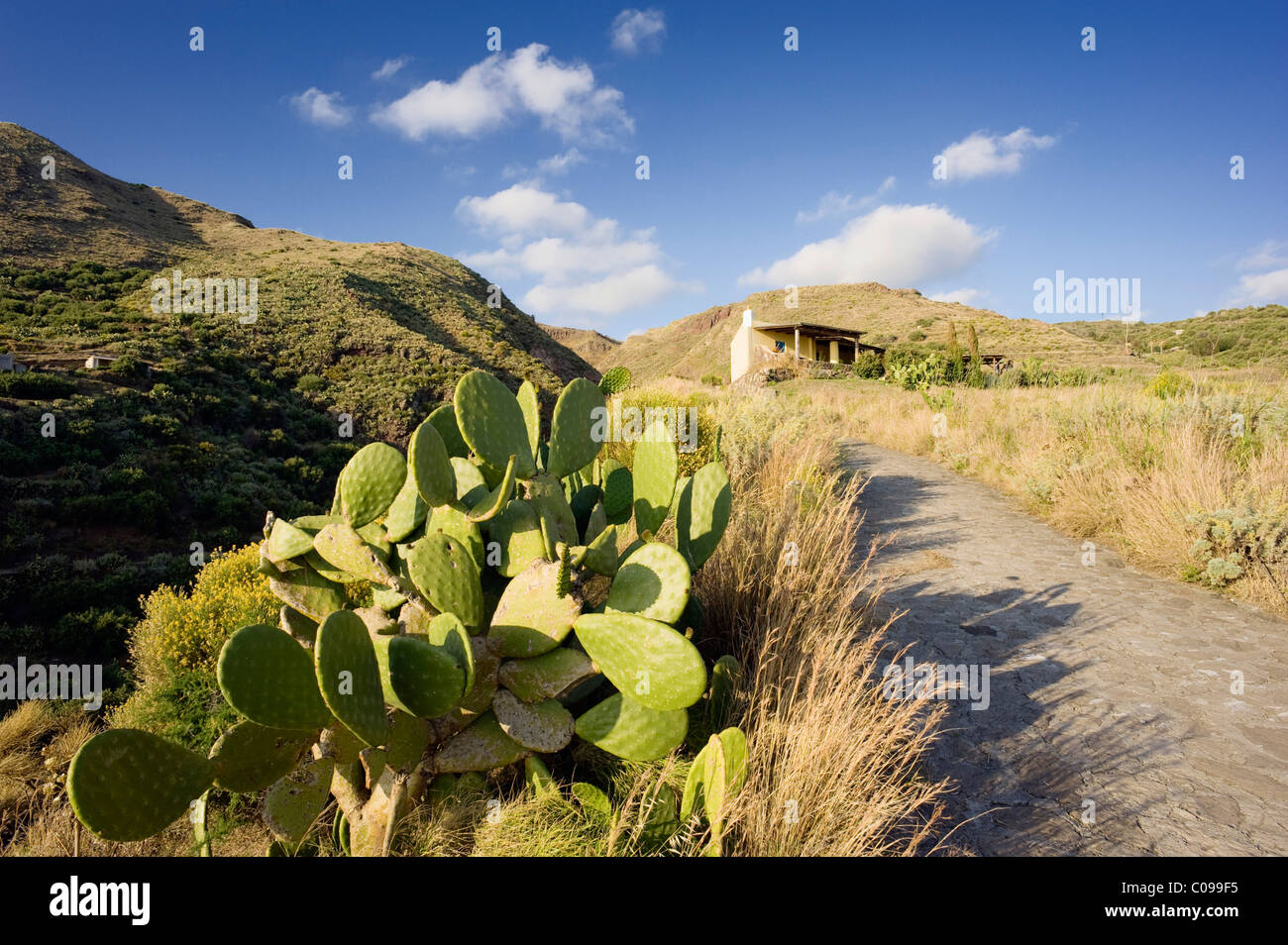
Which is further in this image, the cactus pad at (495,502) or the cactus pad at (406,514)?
the cactus pad at (406,514)

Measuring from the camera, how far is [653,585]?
1733 millimetres

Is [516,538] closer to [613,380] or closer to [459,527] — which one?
[459,527]

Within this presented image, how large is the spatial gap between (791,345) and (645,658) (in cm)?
3381

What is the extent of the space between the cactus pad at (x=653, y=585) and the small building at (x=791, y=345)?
28.8 metres

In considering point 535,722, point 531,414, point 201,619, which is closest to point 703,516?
point 531,414

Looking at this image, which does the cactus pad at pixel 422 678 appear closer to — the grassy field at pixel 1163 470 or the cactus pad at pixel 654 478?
the cactus pad at pixel 654 478

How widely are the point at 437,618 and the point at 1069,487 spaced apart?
21.0ft

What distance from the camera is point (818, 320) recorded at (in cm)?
4950

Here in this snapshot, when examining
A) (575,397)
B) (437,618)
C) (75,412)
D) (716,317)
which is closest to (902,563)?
(575,397)

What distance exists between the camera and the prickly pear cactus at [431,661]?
130 cm

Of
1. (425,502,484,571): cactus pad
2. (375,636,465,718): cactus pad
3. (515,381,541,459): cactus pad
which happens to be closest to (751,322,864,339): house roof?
(515,381,541,459): cactus pad

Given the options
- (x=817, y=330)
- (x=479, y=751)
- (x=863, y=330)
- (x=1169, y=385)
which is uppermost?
(x=863, y=330)

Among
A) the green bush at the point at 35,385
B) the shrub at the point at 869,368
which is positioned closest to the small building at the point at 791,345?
the shrub at the point at 869,368

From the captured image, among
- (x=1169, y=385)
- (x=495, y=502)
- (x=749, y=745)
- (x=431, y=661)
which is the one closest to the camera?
(x=431, y=661)
